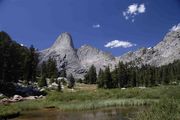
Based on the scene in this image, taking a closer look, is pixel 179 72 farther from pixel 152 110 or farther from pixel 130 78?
pixel 152 110

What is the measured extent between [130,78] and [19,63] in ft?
204

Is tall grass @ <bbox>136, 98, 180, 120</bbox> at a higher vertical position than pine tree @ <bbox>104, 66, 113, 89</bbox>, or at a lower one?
lower

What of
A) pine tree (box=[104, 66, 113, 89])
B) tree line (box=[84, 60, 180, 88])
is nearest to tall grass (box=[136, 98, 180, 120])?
pine tree (box=[104, 66, 113, 89])

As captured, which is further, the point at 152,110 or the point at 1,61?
the point at 1,61

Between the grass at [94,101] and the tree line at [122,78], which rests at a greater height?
the tree line at [122,78]

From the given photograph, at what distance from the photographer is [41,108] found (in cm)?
4709

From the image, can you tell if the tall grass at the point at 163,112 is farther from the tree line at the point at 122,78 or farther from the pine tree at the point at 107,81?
the tree line at the point at 122,78

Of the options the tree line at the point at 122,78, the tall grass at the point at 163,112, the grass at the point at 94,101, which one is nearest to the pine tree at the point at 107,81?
the tree line at the point at 122,78

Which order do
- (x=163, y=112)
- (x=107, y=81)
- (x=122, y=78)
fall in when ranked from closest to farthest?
(x=163, y=112), (x=107, y=81), (x=122, y=78)

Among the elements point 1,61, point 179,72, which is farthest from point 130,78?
point 1,61

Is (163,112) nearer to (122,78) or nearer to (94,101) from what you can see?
(94,101)

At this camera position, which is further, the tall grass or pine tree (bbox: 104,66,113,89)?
pine tree (bbox: 104,66,113,89)

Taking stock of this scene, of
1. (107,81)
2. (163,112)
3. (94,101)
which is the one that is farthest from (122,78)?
(163,112)

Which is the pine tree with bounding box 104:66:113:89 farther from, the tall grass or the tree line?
the tall grass
